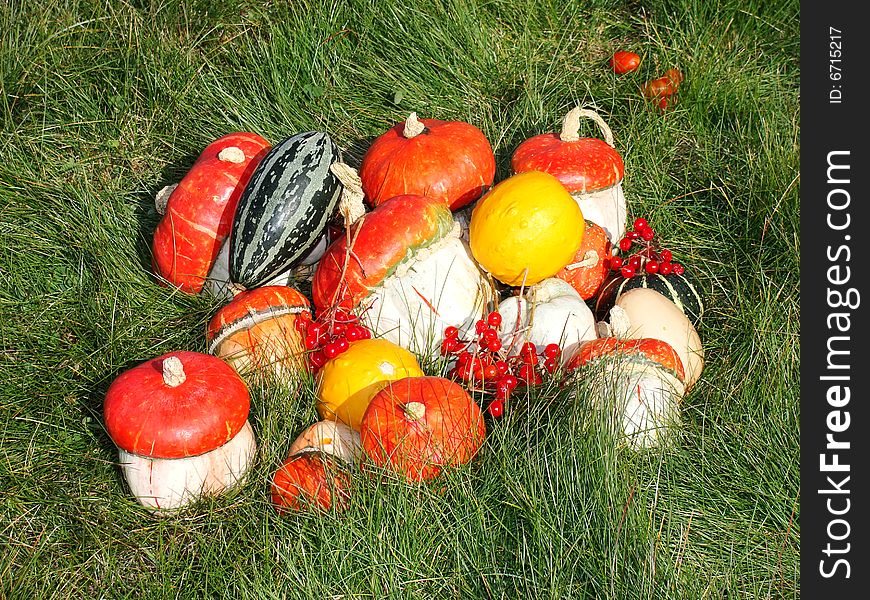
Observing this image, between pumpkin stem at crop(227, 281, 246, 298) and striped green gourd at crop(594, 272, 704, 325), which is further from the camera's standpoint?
striped green gourd at crop(594, 272, 704, 325)

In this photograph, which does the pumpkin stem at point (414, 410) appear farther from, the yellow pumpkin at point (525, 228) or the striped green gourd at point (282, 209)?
the striped green gourd at point (282, 209)

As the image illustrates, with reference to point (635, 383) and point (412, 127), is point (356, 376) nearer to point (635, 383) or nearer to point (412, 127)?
point (635, 383)

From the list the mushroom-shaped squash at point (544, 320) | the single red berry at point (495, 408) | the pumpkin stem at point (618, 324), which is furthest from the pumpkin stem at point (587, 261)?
the single red berry at point (495, 408)

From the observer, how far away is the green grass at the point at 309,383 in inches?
116

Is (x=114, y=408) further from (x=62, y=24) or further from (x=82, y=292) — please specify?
(x=62, y=24)

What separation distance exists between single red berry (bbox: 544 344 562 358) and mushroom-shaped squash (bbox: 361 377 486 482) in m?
0.43

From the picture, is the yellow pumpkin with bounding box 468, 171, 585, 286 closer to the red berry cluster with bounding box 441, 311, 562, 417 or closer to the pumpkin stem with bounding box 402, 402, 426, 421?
the red berry cluster with bounding box 441, 311, 562, 417

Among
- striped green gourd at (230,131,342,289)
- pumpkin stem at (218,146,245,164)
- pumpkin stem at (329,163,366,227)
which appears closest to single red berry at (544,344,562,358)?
pumpkin stem at (329,163,366,227)

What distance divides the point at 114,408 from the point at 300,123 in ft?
7.33

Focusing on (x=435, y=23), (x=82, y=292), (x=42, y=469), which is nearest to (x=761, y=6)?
(x=435, y=23)

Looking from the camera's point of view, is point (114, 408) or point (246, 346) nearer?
point (114, 408)

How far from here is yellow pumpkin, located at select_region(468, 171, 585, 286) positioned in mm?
3611

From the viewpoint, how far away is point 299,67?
505 cm

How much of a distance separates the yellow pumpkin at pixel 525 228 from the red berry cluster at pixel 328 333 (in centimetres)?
59
